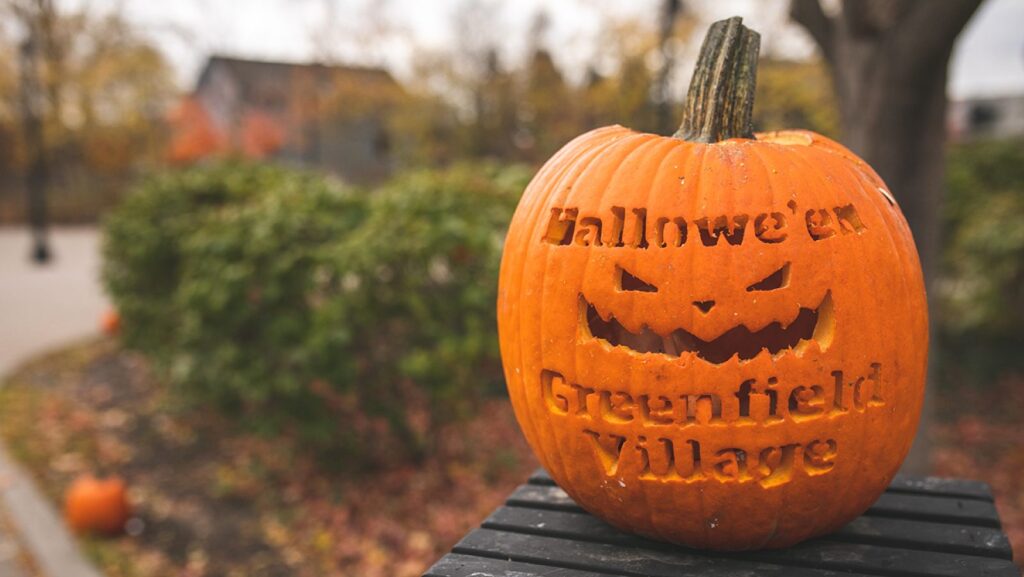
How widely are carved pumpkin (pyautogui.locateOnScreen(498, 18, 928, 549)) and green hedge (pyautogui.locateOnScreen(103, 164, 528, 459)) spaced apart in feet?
8.36

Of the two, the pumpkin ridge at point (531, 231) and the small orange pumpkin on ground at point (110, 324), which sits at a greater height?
the pumpkin ridge at point (531, 231)

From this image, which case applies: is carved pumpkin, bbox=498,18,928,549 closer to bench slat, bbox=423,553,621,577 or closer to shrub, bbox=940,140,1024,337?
bench slat, bbox=423,553,621,577

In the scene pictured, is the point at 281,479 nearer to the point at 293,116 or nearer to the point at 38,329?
the point at 38,329

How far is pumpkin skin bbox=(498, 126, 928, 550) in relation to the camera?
1.69 m

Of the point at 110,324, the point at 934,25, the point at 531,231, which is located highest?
the point at 934,25

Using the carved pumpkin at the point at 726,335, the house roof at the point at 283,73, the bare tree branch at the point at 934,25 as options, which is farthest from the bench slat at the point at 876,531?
the house roof at the point at 283,73

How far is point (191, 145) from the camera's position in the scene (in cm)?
3136

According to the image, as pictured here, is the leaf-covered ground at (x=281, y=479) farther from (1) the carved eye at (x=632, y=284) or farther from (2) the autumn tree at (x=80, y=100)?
(2) the autumn tree at (x=80, y=100)

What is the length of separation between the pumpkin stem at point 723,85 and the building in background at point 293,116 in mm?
22164

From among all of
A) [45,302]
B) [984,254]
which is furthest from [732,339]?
[45,302]

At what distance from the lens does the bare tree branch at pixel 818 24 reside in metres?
3.92

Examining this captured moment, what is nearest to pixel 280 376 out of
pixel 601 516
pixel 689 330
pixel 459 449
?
pixel 459 449

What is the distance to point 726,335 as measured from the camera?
1.79 meters

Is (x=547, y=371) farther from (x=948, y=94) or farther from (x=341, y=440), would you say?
(x=341, y=440)
